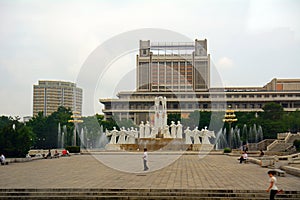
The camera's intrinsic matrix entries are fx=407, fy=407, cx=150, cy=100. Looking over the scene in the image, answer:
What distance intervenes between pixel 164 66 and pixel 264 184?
311ft

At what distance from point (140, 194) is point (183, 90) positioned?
9159cm

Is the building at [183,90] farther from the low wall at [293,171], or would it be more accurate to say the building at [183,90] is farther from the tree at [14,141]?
the low wall at [293,171]

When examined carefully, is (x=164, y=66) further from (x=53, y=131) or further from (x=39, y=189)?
(x=39, y=189)

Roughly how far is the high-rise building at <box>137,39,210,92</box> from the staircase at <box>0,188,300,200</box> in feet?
294

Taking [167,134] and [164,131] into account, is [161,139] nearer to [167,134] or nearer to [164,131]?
[167,134]

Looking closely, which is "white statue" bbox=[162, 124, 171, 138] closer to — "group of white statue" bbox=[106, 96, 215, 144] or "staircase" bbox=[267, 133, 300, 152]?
"group of white statue" bbox=[106, 96, 215, 144]

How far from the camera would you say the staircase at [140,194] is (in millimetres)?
13430

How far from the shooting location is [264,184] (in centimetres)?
1532

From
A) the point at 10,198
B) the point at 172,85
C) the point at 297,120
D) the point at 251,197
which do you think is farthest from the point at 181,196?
the point at 172,85

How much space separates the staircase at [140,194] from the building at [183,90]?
76.7 metres

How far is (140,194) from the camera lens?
13586 mm

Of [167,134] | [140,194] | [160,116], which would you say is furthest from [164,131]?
[140,194]

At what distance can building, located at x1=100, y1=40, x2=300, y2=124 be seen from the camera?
96500 mm

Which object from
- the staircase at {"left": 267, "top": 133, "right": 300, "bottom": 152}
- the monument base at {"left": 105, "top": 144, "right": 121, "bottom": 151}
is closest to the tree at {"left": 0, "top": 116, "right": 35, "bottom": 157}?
the monument base at {"left": 105, "top": 144, "right": 121, "bottom": 151}
